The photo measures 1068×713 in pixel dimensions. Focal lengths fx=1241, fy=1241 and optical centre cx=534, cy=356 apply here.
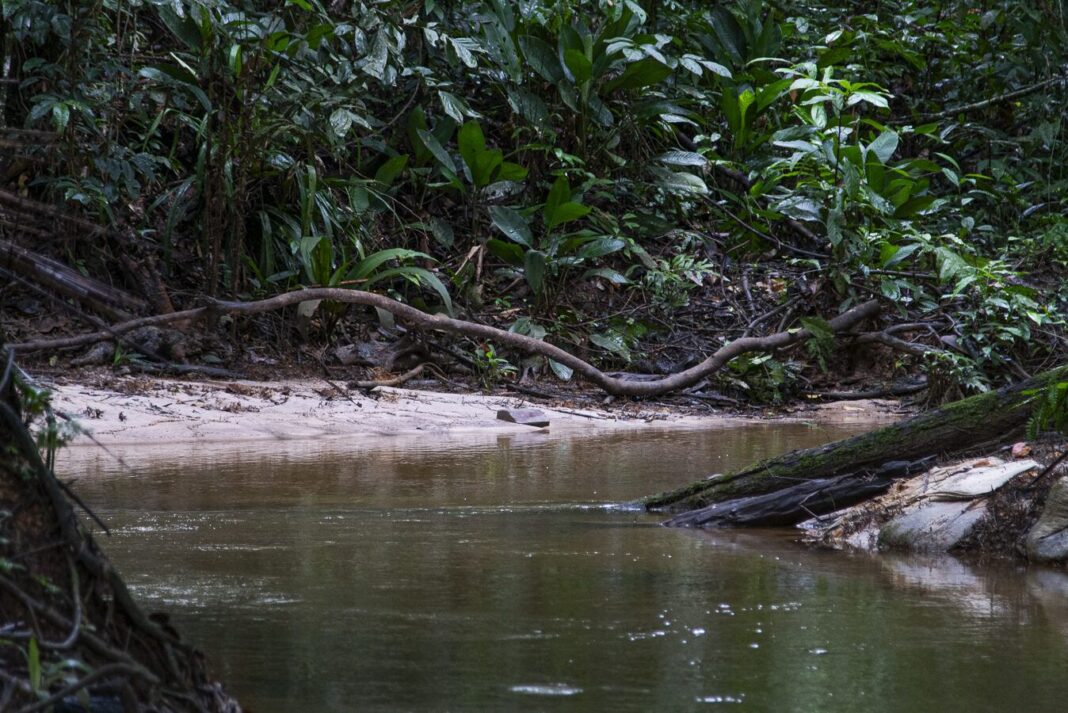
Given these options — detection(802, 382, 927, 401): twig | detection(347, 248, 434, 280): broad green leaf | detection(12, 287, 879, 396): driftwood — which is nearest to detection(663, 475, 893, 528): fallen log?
detection(12, 287, 879, 396): driftwood

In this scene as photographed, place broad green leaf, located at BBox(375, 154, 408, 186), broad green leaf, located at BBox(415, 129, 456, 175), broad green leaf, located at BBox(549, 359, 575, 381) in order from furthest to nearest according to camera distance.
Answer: broad green leaf, located at BBox(415, 129, 456, 175)
broad green leaf, located at BBox(375, 154, 408, 186)
broad green leaf, located at BBox(549, 359, 575, 381)

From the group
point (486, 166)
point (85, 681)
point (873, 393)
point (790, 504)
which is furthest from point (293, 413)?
point (85, 681)

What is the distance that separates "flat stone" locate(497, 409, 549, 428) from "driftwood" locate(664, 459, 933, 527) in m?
3.29

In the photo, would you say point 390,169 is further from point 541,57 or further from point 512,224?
point 541,57

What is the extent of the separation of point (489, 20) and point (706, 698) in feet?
32.4

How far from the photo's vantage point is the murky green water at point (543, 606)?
2.36 meters

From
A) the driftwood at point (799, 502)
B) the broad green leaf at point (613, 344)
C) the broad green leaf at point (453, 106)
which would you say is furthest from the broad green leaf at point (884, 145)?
the driftwood at point (799, 502)

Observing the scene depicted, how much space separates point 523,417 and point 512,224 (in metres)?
2.88

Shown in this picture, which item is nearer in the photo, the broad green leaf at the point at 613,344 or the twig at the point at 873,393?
the twig at the point at 873,393

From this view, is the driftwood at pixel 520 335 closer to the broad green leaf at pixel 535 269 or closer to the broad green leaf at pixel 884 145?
the broad green leaf at pixel 884 145

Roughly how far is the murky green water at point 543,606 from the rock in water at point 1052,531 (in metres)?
0.20

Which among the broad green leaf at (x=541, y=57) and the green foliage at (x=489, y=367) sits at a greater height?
the broad green leaf at (x=541, y=57)

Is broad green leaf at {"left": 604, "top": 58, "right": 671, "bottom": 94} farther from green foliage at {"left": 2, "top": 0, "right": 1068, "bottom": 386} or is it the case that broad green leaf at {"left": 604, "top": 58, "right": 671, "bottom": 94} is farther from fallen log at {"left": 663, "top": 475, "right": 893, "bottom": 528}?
fallen log at {"left": 663, "top": 475, "right": 893, "bottom": 528}

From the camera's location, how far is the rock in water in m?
3.90
